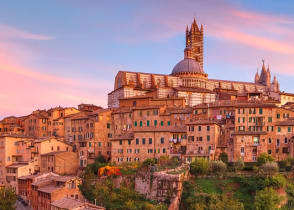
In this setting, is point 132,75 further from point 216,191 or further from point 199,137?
point 216,191

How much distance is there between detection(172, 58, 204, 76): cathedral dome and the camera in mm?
93344

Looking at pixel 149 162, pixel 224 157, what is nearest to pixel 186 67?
pixel 224 157

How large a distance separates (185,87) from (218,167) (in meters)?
35.9

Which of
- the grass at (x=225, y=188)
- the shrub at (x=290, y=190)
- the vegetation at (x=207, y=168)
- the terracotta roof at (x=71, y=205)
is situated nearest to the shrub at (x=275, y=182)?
the shrub at (x=290, y=190)

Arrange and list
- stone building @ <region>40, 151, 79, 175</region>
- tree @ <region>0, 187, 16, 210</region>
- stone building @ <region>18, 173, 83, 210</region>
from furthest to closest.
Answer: stone building @ <region>40, 151, 79, 175</region> < stone building @ <region>18, 173, 83, 210</region> < tree @ <region>0, 187, 16, 210</region>

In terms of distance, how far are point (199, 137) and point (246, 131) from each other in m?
6.38

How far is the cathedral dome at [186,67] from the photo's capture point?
93344 mm

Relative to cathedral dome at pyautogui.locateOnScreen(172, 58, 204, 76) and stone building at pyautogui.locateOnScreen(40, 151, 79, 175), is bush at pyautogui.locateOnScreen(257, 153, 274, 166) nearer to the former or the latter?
stone building at pyautogui.locateOnScreen(40, 151, 79, 175)

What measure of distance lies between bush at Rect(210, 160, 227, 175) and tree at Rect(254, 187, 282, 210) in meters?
6.95

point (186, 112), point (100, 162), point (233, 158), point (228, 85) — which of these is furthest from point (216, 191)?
point (228, 85)

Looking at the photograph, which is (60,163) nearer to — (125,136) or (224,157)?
(125,136)

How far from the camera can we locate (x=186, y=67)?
9394cm

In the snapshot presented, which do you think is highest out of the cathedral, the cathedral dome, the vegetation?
the cathedral dome

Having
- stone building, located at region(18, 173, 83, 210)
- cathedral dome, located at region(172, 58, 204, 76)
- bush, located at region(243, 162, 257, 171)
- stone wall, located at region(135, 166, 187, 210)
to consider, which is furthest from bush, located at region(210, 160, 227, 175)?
cathedral dome, located at region(172, 58, 204, 76)
